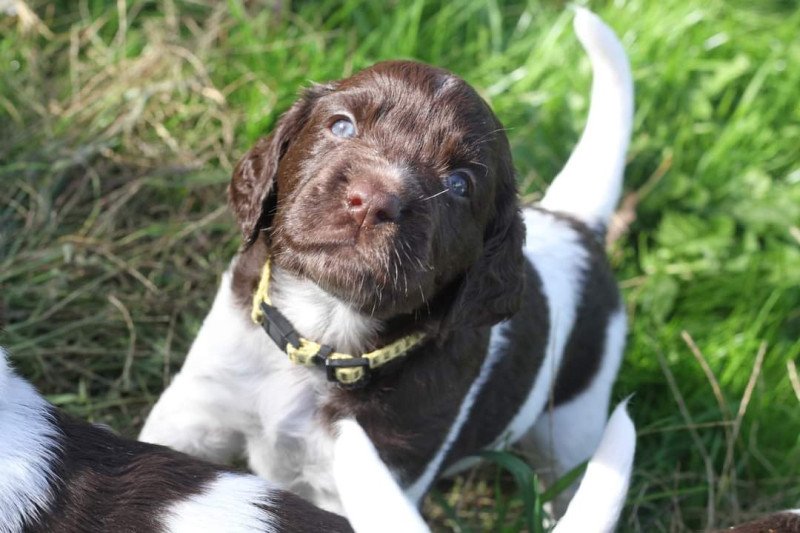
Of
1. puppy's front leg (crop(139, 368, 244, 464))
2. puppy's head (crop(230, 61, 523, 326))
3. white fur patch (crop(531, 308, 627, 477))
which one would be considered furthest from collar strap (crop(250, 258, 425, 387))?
white fur patch (crop(531, 308, 627, 477))

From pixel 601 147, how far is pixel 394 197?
4.82 ft

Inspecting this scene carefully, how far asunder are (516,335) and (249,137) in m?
1.92

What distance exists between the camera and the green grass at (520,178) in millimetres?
3992

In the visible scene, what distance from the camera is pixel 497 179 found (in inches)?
118

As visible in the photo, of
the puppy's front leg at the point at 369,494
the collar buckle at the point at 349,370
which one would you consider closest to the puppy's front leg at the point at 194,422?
the collar buckle at the point at 349,370

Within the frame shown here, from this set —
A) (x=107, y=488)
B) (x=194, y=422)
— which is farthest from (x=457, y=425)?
(x=107, y=488)

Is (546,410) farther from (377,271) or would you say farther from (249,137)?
(249,137)

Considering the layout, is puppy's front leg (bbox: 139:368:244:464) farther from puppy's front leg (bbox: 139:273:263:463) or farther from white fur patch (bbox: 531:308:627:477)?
white fur patch (bbox: 531:308:627:477)

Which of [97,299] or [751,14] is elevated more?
[751,14]

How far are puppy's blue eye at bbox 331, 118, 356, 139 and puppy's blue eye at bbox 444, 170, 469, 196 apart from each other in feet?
0.99

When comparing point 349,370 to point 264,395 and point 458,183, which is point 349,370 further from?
point 458,183

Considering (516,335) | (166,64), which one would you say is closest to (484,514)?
(516,335)

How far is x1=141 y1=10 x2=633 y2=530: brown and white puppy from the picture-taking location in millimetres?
2670

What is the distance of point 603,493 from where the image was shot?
2.48 m
